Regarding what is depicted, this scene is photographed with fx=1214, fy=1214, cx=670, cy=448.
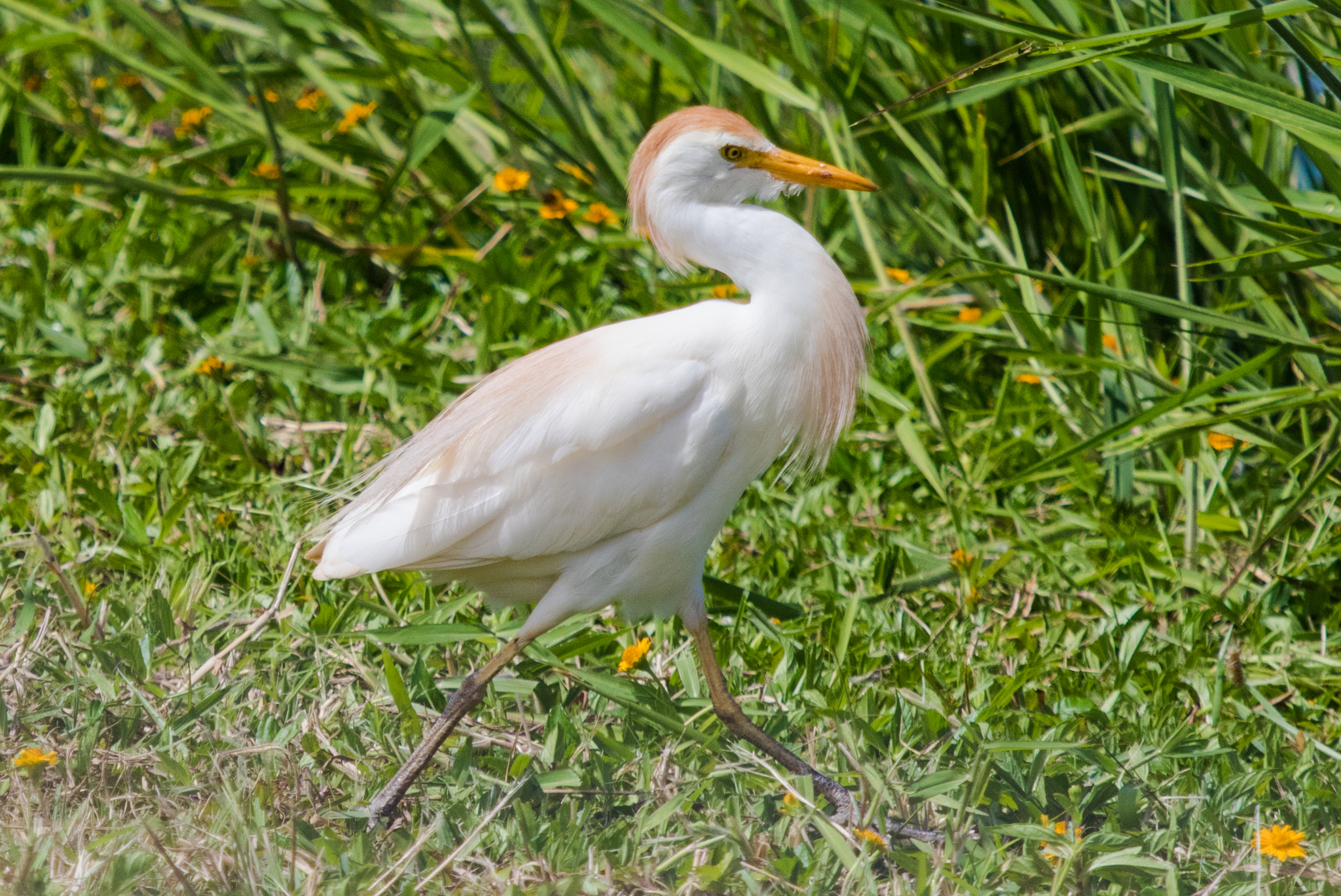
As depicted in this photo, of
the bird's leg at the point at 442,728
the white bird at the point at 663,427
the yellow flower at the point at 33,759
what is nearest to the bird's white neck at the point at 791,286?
the white bird at the point at 663,427

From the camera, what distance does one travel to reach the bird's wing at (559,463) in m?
1.90

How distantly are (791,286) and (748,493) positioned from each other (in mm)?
1186

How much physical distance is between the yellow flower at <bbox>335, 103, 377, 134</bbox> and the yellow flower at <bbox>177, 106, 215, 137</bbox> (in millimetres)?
542

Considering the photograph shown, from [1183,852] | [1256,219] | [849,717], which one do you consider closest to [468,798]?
[849,717]

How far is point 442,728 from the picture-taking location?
6.39ft

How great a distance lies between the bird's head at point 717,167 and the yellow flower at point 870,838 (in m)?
0.99

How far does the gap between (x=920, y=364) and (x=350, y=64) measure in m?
2.12

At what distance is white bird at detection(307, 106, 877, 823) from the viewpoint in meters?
1.90

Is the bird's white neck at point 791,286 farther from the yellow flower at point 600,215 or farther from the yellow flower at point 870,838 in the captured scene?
the yellow flower at point 600,215

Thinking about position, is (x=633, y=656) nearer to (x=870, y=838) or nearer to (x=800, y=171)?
(x=870, y=838)

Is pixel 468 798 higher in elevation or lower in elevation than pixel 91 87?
lower

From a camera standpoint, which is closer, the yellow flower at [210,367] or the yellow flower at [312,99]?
the yellow flower at [210,367]

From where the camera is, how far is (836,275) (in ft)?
6.46

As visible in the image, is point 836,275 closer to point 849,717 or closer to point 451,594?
point 849,717
